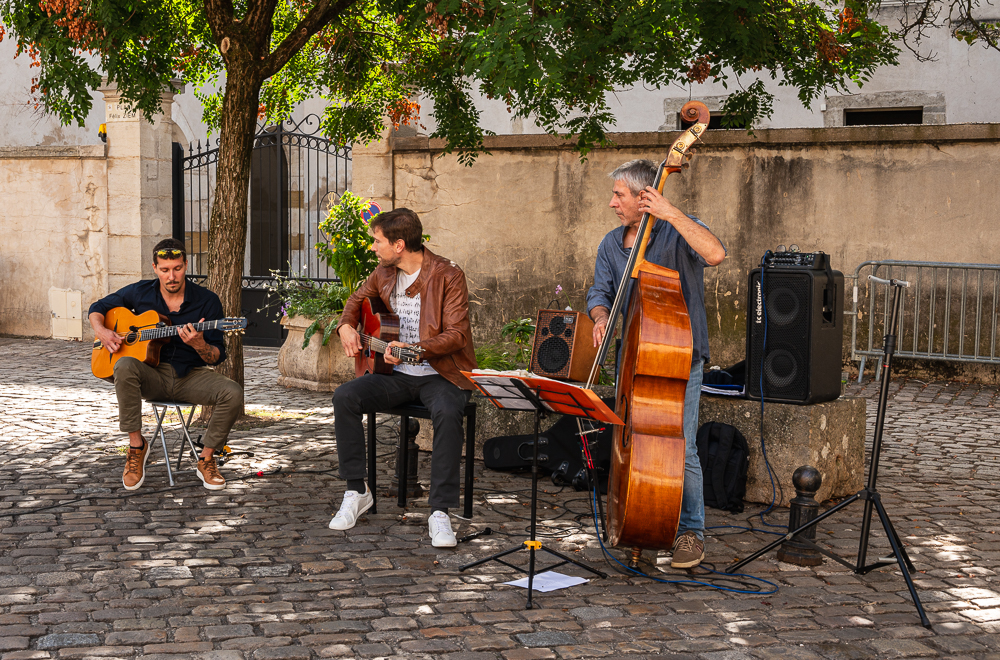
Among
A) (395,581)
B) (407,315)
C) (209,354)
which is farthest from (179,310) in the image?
(395,581)

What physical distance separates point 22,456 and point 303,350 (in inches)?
141

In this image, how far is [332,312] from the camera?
10.3 meters

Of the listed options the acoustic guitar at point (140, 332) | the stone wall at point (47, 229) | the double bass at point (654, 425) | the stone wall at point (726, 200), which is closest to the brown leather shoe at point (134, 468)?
the acoustic guitar at point (140, 332)

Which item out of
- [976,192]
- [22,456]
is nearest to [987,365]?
[976,192]

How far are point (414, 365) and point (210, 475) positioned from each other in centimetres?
151

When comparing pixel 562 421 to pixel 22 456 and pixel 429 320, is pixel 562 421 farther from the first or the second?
pixel 22 456

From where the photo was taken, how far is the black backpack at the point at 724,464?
5852 mm

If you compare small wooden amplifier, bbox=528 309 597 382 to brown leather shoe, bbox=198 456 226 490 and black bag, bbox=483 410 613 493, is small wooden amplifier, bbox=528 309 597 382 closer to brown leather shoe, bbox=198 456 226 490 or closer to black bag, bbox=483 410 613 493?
black bag, bbox=483 410 613 493

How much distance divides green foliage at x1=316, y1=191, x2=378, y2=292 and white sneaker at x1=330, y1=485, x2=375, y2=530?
4.68 m

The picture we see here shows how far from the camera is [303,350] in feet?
33.6

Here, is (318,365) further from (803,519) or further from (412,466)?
(803,519)

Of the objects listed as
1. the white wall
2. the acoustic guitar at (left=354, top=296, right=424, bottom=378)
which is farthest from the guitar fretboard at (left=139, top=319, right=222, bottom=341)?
the white wall

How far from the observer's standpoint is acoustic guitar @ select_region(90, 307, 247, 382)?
627 cm

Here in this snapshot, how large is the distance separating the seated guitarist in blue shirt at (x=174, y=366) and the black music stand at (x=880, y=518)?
3173mm
